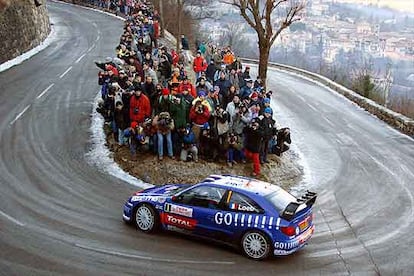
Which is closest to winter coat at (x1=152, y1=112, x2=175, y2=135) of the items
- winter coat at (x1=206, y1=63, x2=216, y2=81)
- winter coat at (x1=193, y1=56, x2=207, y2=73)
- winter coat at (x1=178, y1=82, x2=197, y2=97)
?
winter coat at (x1=178, y1=82, x2=197, y2=97)

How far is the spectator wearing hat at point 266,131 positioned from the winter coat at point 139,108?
11.0 feet

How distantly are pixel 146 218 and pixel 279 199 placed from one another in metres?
2.95

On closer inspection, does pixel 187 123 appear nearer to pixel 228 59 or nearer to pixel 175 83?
pixel 175 83

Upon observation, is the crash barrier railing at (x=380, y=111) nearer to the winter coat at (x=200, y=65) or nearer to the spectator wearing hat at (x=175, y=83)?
the winter coat at (x=200, y=65)

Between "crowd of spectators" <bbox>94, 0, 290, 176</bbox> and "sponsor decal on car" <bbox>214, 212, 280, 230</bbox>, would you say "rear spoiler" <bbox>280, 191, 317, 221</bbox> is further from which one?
"crowd of spectators" <bbox>94, 0, 290, 176</bbox>

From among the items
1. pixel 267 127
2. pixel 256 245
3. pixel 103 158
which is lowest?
pixel 256 245

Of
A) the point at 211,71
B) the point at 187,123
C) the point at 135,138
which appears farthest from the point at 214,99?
the point at 211,71

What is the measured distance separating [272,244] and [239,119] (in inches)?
249

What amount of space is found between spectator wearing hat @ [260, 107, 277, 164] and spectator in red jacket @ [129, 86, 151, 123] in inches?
132

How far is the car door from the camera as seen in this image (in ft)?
40.0

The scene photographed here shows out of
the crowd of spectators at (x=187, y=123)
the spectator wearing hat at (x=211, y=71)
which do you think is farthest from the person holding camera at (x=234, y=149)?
the spectator wearing hat at (x=211, y=71)

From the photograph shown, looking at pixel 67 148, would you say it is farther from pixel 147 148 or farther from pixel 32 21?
pixel 32 21

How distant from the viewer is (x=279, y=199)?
1212cm

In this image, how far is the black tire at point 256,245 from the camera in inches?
460
